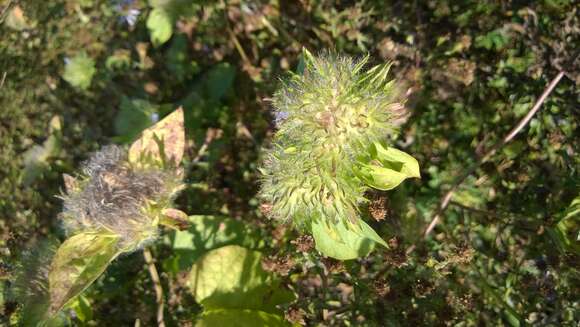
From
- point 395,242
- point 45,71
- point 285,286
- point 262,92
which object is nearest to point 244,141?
point 262,92

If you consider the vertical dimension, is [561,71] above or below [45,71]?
above

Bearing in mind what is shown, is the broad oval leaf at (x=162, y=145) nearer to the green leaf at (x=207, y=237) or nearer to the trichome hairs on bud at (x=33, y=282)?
the green leaf at (x=207, y=237)

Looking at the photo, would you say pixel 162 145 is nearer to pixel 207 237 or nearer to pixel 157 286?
pixel 207 237

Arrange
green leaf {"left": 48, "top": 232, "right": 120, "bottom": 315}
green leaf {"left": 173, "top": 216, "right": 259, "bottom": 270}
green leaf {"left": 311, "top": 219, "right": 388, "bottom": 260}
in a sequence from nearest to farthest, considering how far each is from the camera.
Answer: green leaf {"left": 311, "top": 219, "right": 388, "bottom": 260}, green leaf {"left": 48, "top": 232, "right": 120, "bottom": 315}, green leaf {"left": 173, "top": 216, "right": 259, "bottom": 270}

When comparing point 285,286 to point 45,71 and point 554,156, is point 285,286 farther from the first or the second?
point 45,71

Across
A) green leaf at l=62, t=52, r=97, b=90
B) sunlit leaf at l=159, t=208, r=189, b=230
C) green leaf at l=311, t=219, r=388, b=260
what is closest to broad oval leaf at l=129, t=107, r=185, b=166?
sunlit leaf at l=159, t=208, r=189, b=230

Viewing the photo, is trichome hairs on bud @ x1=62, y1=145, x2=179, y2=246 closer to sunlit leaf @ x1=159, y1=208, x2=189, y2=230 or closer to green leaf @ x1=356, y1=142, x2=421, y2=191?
sunlit leaf @ x1=159, y1=208, x2=189, y2=230
